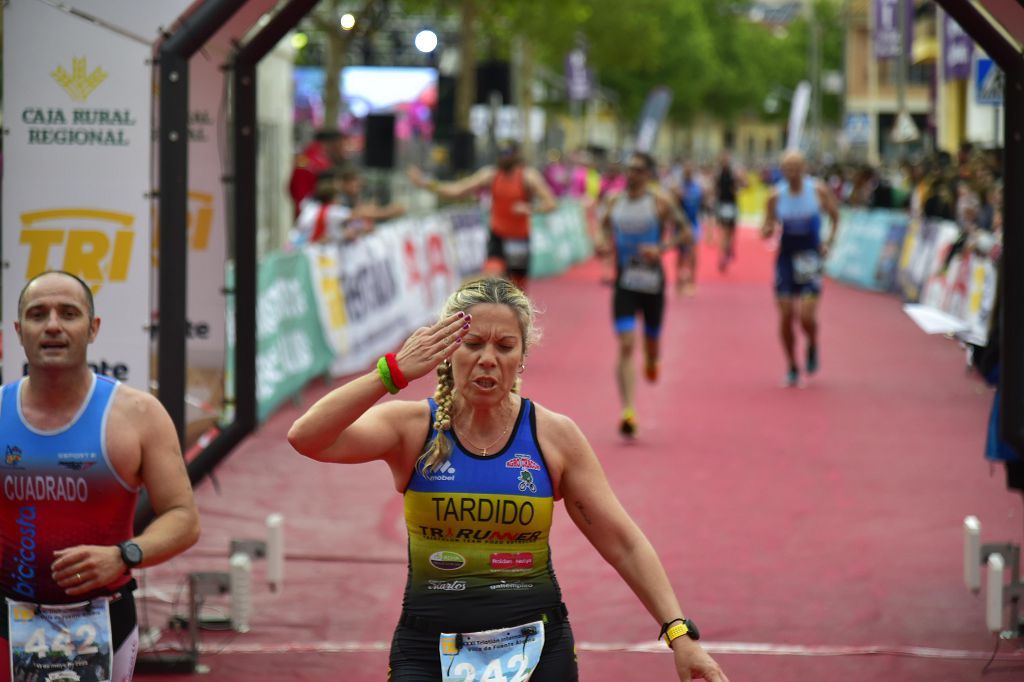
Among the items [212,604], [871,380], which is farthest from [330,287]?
[212,604]

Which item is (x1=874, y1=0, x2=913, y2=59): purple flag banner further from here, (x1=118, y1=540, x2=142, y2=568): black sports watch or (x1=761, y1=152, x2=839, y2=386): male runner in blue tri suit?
(x1=118, y1=540, x2=142, y2=568): black sports watch

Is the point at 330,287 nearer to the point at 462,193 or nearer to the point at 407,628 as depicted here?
the point at 462,193

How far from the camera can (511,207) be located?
16.3m

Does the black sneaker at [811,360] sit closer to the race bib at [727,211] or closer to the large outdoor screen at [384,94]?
the race bib at [727,211]

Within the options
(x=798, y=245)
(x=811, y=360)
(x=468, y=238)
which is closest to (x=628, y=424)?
(x=798, y=245)

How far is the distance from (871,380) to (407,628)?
12456 millimetres

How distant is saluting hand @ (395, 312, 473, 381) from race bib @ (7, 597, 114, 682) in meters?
1.16

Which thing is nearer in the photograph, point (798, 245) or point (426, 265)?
point (798, 245)

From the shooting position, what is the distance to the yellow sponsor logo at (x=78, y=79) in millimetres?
6215

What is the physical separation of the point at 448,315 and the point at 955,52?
18.8m

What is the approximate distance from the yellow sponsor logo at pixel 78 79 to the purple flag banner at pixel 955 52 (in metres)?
15.8

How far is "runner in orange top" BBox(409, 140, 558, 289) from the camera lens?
53.4 feet

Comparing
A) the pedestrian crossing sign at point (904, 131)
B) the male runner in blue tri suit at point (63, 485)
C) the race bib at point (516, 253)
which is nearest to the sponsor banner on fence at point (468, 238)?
the race bib at point (516, 253)

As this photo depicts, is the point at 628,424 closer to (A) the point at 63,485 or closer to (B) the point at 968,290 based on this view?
(B) the point at 968,290
